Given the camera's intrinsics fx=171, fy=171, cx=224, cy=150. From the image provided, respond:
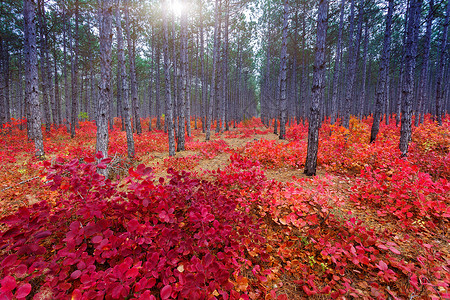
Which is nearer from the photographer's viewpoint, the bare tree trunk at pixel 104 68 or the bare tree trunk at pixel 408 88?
the bare tree trunk at pixel 104 68

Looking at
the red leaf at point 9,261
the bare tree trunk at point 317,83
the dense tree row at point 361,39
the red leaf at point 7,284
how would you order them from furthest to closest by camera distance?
the dense tree row at point 361,39, the bare tree trunk at point 317,83, the red leaf at point 9,261, the red leaf at point 7,284

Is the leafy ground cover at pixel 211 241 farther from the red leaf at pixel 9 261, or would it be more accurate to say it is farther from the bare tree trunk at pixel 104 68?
the bare tree trunk at pixel 104 68

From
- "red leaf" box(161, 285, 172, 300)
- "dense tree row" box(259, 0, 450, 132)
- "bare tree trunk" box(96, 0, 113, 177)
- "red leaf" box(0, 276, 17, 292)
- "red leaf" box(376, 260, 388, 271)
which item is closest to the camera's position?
"red leaf" box(0, 276, 17, 292)

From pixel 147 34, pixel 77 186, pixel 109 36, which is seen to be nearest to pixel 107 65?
pixel 109 36

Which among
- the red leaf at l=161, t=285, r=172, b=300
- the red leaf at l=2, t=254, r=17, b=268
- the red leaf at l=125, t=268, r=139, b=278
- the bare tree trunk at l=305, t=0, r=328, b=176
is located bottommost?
the red leaf at l=161, t=285, r=172, b=300

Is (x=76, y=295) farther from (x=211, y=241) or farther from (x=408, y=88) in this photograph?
(x=408, y=88)

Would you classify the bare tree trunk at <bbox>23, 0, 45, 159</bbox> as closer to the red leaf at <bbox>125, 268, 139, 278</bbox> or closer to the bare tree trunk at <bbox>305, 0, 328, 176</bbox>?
the red leaf at <bbox>125, 268, 139, 278</bbox>

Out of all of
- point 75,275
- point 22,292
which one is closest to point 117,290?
point 75,275

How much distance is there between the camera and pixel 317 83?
5051 mm

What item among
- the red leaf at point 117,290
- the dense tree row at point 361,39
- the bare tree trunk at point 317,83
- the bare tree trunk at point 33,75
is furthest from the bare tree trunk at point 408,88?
the bare tree trunk at point 33,75

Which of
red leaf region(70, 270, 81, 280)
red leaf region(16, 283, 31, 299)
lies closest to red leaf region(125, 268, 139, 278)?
red leaf region(70, 270, 81, 280)

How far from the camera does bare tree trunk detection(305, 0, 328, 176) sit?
15.9 feet

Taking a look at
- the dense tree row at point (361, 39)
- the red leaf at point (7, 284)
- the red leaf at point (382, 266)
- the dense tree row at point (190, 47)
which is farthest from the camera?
the dense tree row at point (361, 39)

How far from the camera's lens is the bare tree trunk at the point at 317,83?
4.84m
